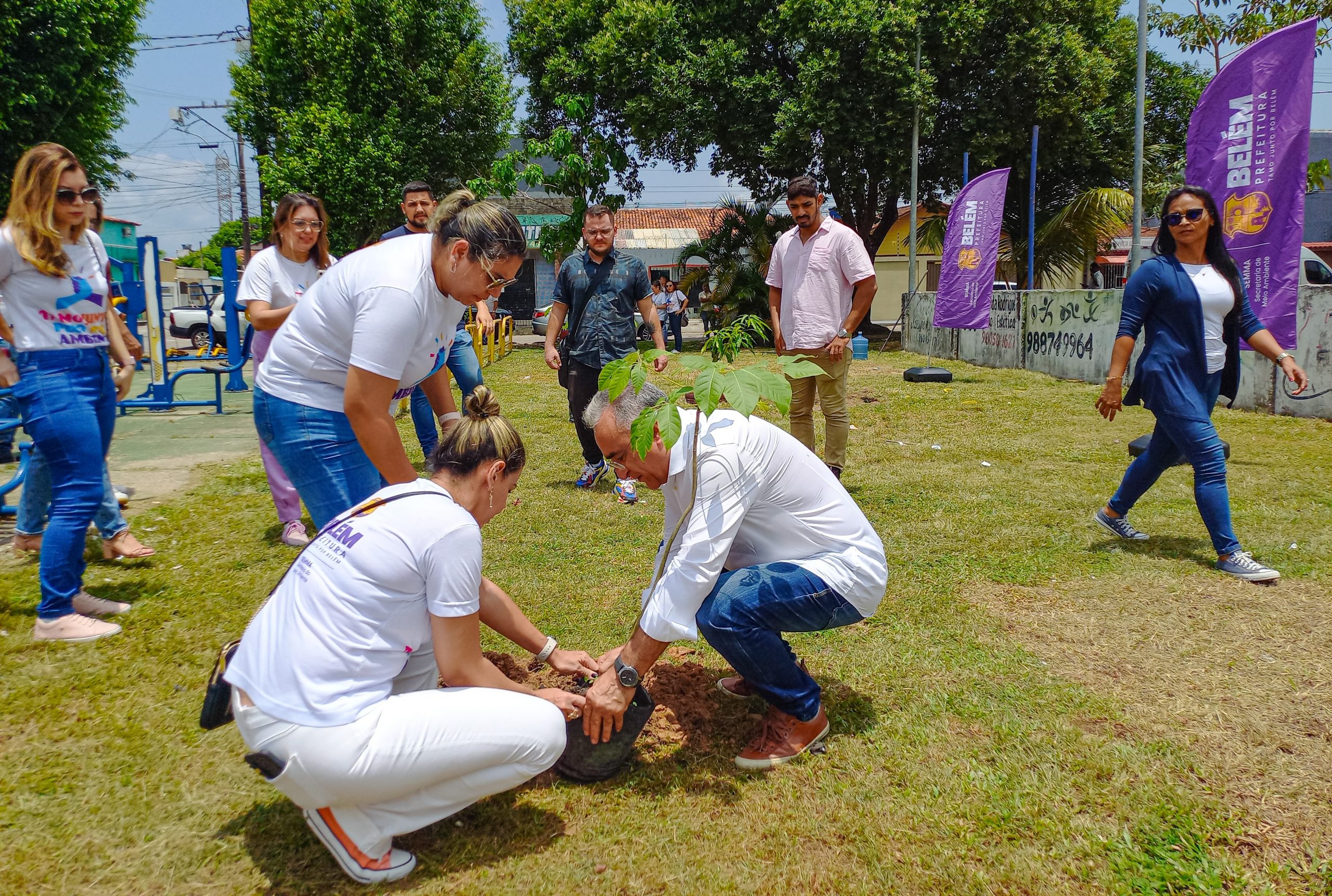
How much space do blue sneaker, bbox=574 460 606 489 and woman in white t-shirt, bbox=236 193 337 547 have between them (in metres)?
2.15

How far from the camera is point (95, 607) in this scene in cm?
410

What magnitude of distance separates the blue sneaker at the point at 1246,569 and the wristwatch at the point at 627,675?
3473mm

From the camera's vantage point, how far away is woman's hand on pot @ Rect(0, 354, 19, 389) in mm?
3748

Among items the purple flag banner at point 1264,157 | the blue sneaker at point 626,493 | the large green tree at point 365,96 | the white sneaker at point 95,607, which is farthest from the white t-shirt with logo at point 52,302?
the large green tree at point 365,96

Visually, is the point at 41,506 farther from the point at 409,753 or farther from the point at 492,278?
the point at 409,753

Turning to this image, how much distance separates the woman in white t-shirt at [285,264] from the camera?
489cm

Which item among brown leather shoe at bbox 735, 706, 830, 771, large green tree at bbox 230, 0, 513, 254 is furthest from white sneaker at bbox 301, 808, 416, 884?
large green tree at bbox 230, 0, 513, 254

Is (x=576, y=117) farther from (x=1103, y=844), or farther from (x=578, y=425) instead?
(x=1103, y=844)

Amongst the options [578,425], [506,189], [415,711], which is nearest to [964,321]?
[578,425]

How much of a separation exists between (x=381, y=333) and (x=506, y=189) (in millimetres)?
20901

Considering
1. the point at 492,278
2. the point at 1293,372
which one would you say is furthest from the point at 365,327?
the point at 1293,372

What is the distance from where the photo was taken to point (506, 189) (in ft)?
73.8

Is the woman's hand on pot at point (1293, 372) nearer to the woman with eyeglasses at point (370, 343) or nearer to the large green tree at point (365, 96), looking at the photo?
the woman with eyeglasses at point (370, 343)

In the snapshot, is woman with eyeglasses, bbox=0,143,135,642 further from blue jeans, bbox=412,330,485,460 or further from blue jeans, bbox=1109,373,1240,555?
blue jeans, bbox=1109,373,1240,555
